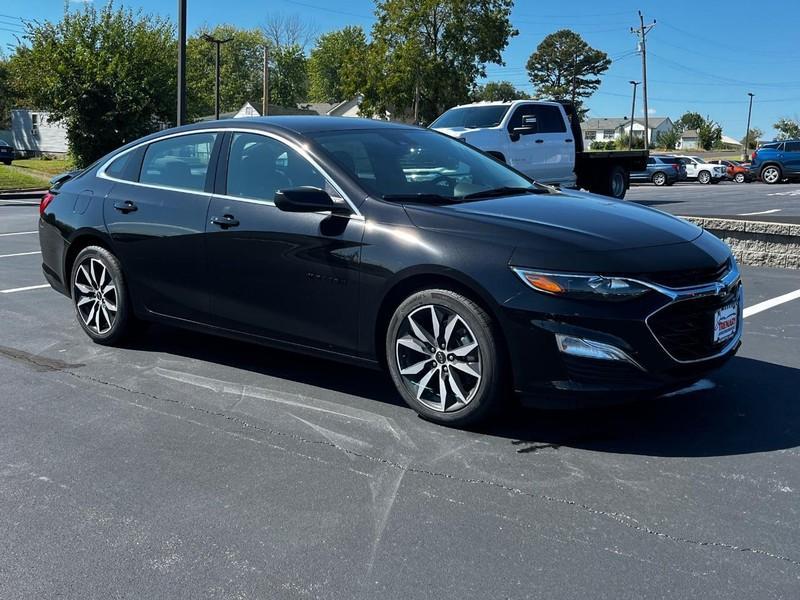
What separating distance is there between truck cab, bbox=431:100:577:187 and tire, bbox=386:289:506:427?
400 inches

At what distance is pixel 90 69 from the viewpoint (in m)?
32.6

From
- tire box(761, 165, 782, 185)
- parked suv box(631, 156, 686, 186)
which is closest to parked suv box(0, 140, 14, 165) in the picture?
parked suv box(631, 156, 686, 186)

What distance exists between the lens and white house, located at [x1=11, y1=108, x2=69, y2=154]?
61.9 metres

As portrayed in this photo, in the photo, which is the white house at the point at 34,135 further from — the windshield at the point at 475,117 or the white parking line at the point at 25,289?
the white parking line at the point at 25,289

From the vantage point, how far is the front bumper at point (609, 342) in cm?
375

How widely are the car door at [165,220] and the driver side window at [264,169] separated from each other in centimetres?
19

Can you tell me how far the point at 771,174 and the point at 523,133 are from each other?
24.0m

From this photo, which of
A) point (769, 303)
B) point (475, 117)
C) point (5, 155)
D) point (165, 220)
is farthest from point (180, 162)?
point (5, 155)

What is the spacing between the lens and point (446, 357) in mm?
4156

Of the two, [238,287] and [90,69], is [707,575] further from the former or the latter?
[90,69]

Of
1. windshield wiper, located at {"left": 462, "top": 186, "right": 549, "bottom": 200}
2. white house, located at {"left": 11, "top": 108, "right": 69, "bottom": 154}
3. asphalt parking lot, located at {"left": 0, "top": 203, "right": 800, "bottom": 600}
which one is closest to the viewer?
asphalt parking lot, located at {"left": 0, "top": 203, "right": 800, "bottom": 600}

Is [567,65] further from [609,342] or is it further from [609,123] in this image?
[609,342]

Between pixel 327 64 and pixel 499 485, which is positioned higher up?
pixel 327 64

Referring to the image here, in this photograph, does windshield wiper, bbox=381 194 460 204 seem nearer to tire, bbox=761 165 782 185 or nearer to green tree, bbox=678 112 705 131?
tire, bbox=761 165 782 185
